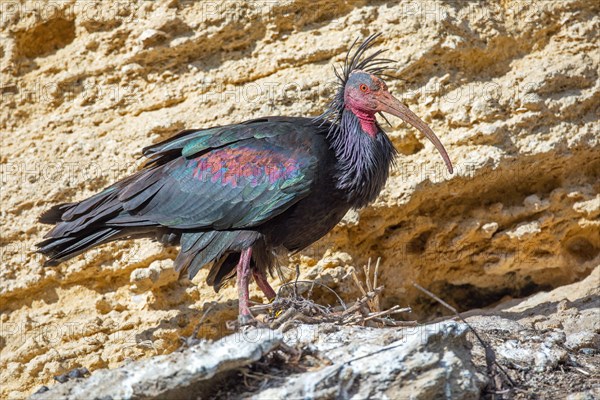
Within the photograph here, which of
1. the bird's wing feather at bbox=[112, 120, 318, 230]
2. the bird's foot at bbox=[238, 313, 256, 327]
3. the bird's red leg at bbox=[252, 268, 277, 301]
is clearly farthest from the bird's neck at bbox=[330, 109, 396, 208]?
the bird's foot at bbox=[238, 313, 256, 327]

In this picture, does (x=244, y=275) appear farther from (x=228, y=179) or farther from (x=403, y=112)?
(x=403, y=112)

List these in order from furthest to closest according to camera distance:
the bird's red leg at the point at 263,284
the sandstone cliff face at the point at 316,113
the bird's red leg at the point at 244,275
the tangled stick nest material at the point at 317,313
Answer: the sandstone cliff face at the point at 316,113 < the bird's red leg at the point at 263,284 < the bird's red leg at the point at 244,275 < the tangled stick nest material at the point at 317,313

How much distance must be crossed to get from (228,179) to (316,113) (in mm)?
1447

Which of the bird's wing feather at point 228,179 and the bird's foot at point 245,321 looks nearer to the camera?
the bird's foot at point 245,321

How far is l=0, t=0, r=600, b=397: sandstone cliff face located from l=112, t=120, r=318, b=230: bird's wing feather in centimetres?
85

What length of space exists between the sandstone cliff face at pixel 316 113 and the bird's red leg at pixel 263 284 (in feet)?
1.50

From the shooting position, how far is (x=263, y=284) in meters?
6.82

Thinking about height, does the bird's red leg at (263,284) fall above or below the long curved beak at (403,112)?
below

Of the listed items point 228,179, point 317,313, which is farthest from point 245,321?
point 228,179

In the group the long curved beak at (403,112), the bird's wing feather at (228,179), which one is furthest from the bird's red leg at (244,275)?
the long curved beak at (403,112)

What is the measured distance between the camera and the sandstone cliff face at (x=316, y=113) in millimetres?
7277

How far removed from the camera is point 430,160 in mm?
7348

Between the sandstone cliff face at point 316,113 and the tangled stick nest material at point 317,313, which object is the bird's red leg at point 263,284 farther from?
the tangled stick nest material at point 317,313

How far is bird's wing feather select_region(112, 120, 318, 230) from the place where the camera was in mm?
6277
